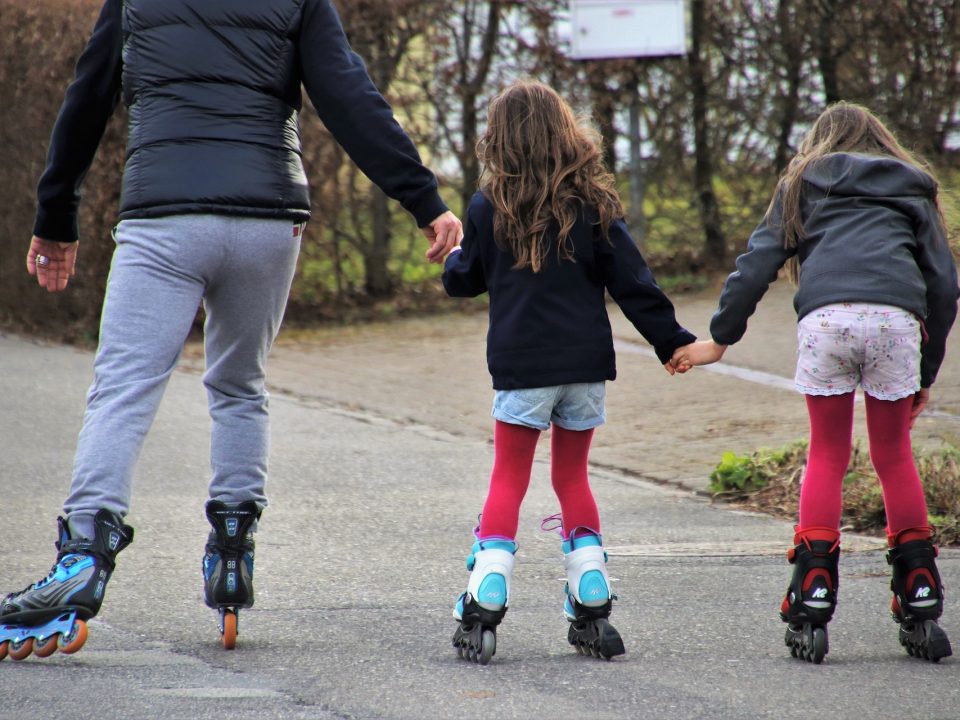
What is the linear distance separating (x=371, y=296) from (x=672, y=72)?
3.31 m

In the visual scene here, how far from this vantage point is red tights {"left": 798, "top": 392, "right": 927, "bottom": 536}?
3.84 metres

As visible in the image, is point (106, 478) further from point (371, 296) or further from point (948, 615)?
point (371, 296)

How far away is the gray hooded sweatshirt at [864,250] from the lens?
12.3ft

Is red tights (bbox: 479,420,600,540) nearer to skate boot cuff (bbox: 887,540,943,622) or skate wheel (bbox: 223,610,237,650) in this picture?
skate wheel (bbox: 223,610,237,650)

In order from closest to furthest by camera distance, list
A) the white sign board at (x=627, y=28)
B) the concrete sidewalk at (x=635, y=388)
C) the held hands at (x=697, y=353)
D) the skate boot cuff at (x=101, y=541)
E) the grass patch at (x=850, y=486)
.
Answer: the skate boot cuff at (x=101, y=541) → the held hands at (x=697, y=353) → the grass patch at (x=850, y=486) → the concrete sidewalk at (x=635, y=388) → the white sign board at (x=627, y=28)

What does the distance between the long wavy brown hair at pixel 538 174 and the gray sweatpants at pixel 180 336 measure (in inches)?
22.0

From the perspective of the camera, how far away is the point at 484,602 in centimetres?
364

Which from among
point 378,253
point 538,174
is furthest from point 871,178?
point 378,253

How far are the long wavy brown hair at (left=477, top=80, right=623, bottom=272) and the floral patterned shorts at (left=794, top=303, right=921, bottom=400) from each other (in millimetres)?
623

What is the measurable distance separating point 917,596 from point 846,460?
1.31ft

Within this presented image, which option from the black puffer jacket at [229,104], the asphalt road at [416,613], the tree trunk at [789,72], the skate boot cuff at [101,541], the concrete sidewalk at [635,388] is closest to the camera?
the asphalt road at [416,613]

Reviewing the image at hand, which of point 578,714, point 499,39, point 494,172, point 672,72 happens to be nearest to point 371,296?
point 499,39

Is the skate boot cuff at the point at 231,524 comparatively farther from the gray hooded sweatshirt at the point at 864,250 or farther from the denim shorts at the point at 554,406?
the gray hooded sweatshirt at the point at 864,250

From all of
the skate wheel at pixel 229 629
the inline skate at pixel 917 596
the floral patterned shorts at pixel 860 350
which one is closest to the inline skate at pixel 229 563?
the skate wheel at pixel 229 629
